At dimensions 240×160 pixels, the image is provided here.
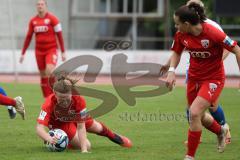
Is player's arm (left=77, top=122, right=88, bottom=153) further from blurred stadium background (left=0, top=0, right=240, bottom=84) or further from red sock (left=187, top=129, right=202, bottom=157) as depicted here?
blurred stadium background (left=0, top=0, right=240, bottom=84)

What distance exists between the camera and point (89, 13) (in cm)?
3997

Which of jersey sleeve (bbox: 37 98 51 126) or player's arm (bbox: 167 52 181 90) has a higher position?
player's arm (bbox: 167 52 181 90)

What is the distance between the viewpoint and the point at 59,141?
910cm

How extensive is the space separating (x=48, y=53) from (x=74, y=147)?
6.86 metres

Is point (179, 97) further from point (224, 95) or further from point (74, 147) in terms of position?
point (74, 147)

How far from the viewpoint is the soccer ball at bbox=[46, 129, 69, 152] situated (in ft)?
29.8

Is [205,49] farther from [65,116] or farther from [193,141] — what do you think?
[65,116]

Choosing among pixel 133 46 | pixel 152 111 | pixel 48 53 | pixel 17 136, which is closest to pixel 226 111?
pixel 152 111

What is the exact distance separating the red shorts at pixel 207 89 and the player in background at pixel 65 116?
141 centimetres

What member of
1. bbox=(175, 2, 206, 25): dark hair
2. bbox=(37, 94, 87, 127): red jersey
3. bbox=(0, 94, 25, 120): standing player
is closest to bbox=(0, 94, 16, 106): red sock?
bbox=(0, 94, 25, 120): standing player

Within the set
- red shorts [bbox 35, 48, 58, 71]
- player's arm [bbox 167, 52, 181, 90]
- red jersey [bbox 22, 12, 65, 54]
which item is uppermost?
player's arm [bbox 167, 52, 181, 90]

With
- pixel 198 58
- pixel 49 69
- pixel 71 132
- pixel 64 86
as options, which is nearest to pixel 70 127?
pixel 71 132

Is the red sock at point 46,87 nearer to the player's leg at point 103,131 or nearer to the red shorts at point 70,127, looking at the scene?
the player's leg at point 103,131

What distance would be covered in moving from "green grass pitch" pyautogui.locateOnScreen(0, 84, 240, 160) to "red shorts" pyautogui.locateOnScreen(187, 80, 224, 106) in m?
0.81
